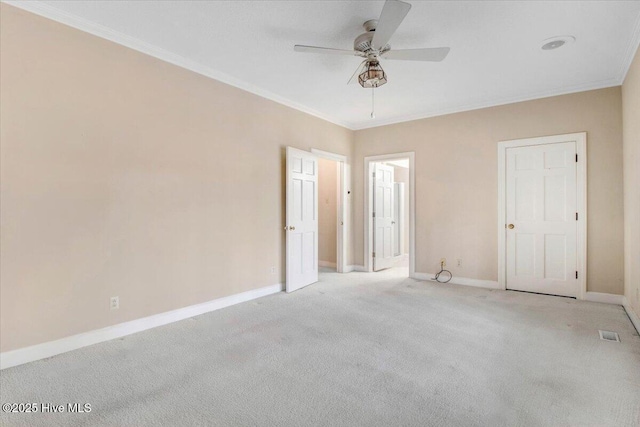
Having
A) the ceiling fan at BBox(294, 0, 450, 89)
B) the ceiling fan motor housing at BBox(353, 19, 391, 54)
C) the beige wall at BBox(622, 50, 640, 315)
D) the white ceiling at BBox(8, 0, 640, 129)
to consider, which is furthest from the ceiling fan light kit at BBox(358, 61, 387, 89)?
the beige wall at BBox(622, 50, 640, 315)

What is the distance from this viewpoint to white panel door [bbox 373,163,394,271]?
5.97m

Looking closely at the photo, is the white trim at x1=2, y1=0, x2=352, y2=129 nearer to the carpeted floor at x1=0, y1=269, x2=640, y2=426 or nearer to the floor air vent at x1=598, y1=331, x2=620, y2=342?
the carpeted floor at x1=0, y1=269, x2=640, y2=426

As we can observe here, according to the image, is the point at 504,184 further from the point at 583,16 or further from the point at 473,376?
the point at 473,376

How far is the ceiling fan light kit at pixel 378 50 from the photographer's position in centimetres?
225

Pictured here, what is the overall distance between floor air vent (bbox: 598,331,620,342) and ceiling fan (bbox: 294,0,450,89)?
9.52ft

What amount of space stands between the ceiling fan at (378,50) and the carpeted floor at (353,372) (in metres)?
2.47

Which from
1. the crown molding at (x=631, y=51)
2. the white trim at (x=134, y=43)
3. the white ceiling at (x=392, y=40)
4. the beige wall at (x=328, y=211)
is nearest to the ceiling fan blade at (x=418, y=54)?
the white ceiling at (x=392, y=40)

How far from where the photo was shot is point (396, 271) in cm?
595

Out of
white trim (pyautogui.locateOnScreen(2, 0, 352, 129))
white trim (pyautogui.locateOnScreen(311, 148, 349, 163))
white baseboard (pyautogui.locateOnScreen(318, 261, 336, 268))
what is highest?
white trim (pyautogui.locateOnScreen(2, 0, 352, 129))

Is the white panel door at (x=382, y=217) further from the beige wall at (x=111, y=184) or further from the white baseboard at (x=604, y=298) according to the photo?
the white baseboard at (x=604, y=298)

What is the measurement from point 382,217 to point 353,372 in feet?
13.6

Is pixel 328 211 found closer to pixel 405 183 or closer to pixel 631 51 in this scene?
pixel 405 183

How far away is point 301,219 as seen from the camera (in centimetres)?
469

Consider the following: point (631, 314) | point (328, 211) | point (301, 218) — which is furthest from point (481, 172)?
point (328, 211)
